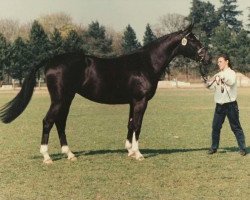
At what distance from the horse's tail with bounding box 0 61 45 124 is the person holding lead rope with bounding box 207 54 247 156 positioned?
4.03 meters

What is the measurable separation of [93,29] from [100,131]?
8369 cm

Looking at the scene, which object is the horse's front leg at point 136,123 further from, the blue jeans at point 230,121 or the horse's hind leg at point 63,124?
the blue jeans at point 230,121

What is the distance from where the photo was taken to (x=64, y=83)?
404 inches

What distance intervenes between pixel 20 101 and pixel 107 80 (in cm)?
199

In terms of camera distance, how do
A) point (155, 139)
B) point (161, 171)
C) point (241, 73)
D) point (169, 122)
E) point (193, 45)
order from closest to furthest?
point (161, 171)
point (193, 45)
point (155, 139)
point (169, 122)
point (241, 73)

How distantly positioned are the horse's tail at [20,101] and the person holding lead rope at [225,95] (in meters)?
4.03

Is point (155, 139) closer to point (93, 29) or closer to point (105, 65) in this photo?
point (105, 65)

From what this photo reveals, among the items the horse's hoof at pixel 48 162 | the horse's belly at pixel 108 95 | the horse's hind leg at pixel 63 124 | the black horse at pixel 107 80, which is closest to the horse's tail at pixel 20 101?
the black horse at pixel 107 80

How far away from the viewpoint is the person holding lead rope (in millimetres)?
10969

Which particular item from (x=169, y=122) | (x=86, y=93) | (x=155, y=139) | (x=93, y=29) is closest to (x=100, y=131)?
(x=155, y=139)

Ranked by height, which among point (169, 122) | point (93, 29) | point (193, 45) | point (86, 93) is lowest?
point (169, 122)

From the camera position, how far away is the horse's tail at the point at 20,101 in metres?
10.5

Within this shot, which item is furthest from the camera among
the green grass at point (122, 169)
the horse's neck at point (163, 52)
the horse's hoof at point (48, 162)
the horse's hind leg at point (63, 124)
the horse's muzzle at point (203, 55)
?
the horse's muzzle at point (203, 55)

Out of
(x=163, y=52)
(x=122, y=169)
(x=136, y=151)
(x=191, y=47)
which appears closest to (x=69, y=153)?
(x=136, y=151)
